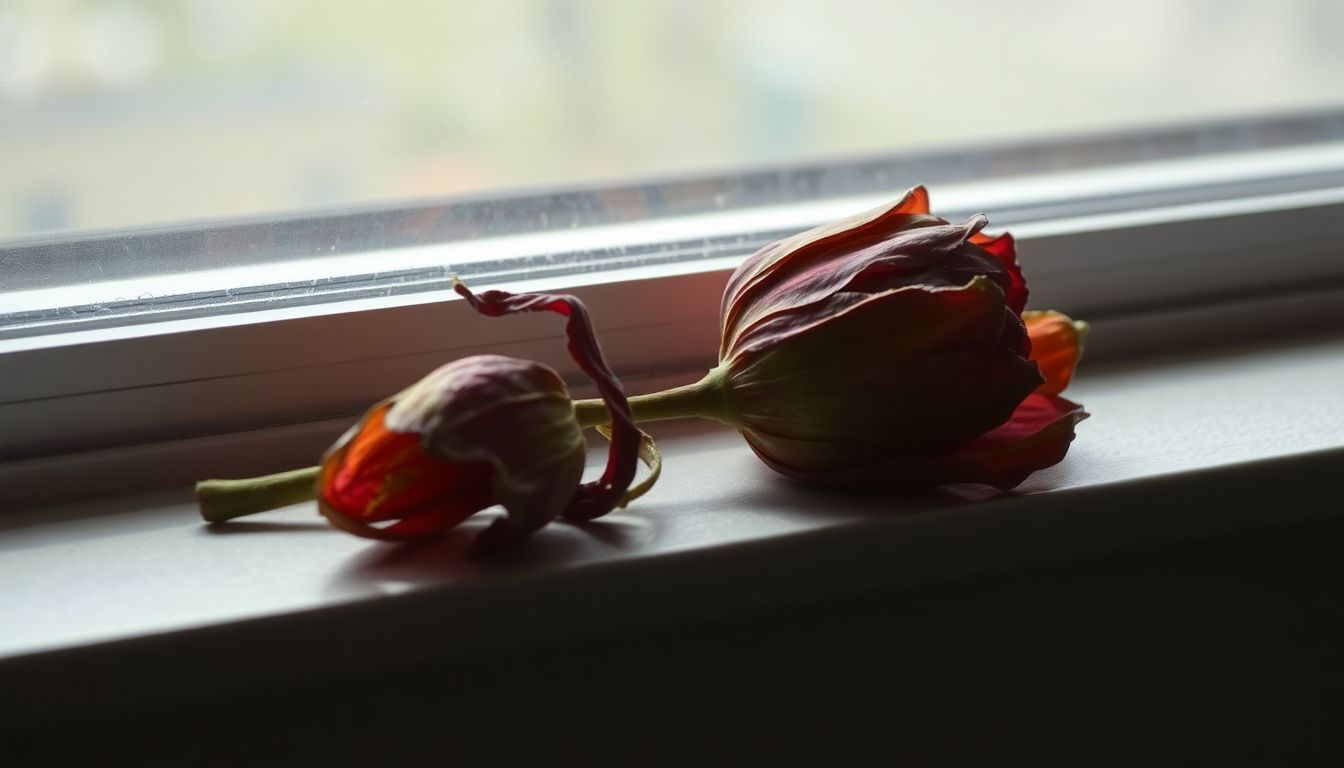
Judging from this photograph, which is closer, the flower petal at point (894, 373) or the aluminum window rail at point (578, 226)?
the flower petal at point (894, 373)

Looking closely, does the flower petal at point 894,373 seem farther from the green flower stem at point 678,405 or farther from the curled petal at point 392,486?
the curled petal at point 392,486

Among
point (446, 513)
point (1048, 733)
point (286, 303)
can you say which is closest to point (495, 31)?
point (286, 303)

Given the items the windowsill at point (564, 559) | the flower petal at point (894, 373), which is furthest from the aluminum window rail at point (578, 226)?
the flower petal at point (894, 373)

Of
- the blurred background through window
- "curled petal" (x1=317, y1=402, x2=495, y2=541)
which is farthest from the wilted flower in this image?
the blurred background through window

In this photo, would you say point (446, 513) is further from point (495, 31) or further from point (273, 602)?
point (495, 31)

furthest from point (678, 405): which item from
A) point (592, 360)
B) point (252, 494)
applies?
point (252, 494)
